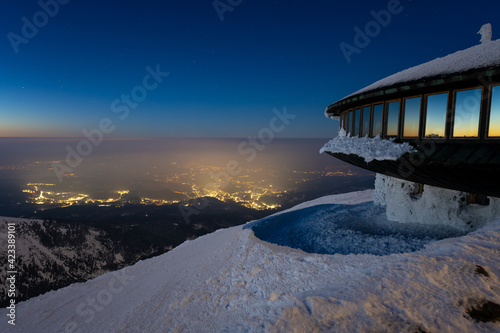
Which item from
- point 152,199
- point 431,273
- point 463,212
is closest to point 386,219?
point 463,212

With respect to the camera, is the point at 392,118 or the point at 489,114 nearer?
the point at 489,114

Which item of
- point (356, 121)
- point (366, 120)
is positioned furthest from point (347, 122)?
point (366, 120)

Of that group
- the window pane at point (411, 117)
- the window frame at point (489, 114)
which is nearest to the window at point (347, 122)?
the window pane at point (411, 117)

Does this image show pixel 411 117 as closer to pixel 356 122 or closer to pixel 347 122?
pixel 356 122

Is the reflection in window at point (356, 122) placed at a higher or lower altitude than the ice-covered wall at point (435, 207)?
higher

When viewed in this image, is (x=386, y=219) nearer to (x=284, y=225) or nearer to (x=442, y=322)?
(x=284, y=225)

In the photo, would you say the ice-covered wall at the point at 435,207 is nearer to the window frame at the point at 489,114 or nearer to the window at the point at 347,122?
the window at the point at 347,122

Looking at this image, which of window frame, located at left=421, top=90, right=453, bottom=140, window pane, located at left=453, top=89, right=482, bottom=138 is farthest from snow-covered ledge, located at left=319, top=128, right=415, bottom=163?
window pane, located at left=453, top=89, right=482, bottom=138
